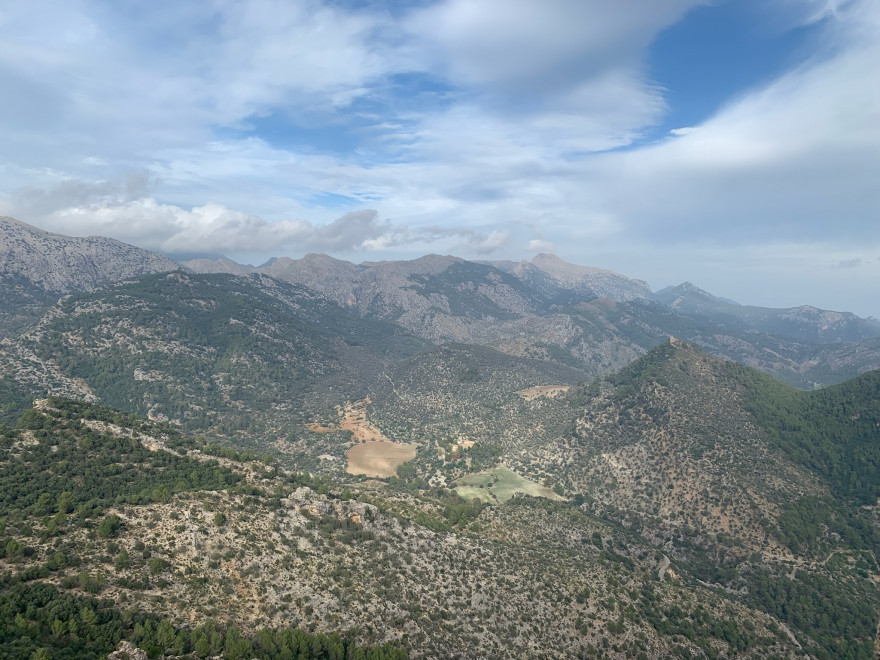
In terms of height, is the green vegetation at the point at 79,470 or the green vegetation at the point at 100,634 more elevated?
the green vegetation at the point at 79,470

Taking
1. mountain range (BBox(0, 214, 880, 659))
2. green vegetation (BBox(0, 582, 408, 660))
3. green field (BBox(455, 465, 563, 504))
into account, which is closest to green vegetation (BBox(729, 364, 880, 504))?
mountain range (BBox(0, 214, 880, 659))

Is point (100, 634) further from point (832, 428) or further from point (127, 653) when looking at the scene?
point (832, 428)

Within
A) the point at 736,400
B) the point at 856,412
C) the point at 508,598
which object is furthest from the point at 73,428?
the point at 856,412

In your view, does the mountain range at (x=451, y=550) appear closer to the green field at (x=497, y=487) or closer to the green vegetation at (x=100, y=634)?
the green vegetation at (x=100, y=634)

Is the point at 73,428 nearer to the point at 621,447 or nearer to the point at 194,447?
the point at 194,447

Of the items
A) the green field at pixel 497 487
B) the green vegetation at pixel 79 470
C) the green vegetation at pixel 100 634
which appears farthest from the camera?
the green field at pixel 497 487

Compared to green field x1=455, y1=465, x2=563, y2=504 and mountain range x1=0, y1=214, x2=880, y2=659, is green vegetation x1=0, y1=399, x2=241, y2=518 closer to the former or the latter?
mountain range x1=0, y1=214, x2=880, y2=659

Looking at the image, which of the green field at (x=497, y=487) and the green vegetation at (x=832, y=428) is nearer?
the green vegetation at (x=832, y=428)

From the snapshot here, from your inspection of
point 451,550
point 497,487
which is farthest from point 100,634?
point 497,487

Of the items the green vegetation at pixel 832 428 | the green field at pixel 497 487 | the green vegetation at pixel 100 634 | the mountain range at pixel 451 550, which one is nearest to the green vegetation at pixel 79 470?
the mountain range at pixel 451 550
